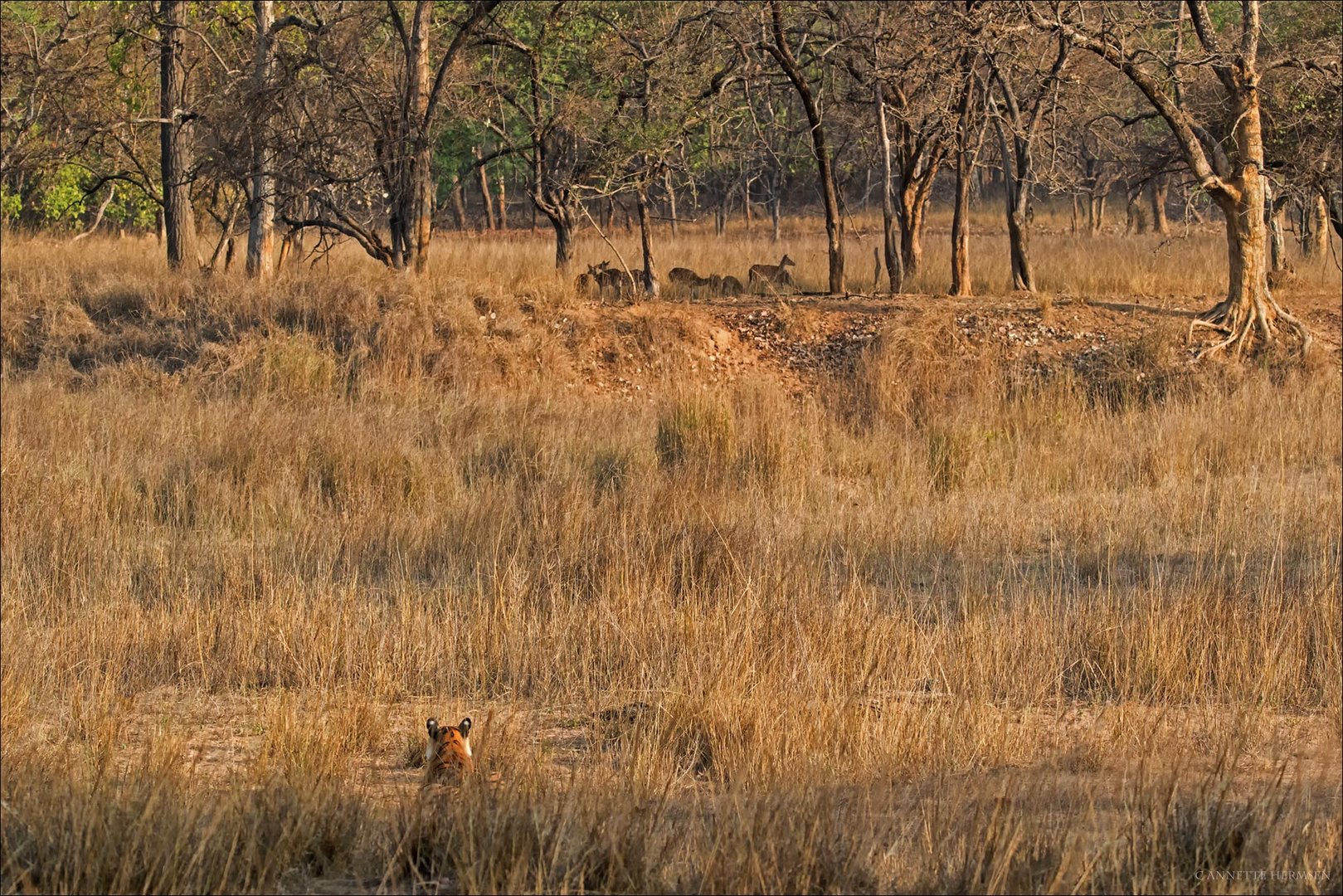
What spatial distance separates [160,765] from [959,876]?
2.50 m

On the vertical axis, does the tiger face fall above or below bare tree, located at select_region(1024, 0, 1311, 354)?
below

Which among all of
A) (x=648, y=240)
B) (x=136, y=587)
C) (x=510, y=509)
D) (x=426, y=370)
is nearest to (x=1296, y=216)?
(x=648, y=240)

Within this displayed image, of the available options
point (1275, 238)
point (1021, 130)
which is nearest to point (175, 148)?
point (1021, 130)

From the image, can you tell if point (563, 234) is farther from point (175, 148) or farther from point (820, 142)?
point (175, 148)

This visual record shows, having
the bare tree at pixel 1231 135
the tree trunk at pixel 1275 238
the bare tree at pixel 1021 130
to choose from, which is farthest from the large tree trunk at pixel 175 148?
the tree trunk at pixel 1275 238

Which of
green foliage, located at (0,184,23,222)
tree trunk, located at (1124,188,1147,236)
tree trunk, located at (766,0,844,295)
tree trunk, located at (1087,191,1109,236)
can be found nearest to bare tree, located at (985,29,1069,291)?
tree trunk, located at (766,0,844,295)

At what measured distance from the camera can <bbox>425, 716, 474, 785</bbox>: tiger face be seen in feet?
14.0

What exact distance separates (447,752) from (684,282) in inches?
488

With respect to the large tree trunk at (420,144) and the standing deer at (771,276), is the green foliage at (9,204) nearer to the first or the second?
the large tree trunk at (420,144)

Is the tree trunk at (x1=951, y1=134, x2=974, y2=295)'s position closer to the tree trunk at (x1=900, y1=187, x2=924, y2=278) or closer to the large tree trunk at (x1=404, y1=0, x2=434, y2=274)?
the tree trunk at (x1=900, y1=187, x2=924, y2=278)

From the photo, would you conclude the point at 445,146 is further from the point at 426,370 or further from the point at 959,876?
the point at 959,876

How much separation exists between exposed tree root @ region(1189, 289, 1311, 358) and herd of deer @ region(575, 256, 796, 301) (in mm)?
5041

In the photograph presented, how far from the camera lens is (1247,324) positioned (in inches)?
524

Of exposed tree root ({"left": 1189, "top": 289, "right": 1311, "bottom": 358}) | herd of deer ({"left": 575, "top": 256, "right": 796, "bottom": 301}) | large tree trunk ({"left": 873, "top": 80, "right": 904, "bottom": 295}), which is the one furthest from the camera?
herd of deer ({"left": 575, "top": 256, "right": 796, "bottom": 301})
